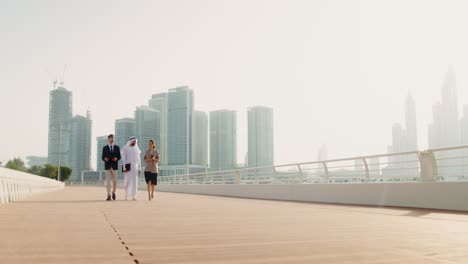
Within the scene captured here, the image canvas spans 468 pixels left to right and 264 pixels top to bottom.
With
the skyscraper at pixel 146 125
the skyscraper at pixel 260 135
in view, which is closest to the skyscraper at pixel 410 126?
the skyscraper at pixel 260 135

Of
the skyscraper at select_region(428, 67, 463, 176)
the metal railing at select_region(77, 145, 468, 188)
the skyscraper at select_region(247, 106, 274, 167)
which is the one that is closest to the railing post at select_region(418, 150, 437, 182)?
the metal railing at select_region(77, 145, 468, 188)

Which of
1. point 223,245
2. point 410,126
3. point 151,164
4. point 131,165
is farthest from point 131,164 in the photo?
point 410,126

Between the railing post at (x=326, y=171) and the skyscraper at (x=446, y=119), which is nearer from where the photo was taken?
the railing post at (x=326, y=171)

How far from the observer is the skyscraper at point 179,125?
5738 inches

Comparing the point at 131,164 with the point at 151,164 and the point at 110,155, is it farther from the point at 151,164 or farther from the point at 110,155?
the point at 110,155

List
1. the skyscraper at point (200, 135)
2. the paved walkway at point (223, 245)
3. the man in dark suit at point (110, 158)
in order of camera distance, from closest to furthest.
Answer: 1. the paved walkway at point (223, 245)
2. the man in dark suit at point (110, 158)
3. the skyscraper at point (200, 135)

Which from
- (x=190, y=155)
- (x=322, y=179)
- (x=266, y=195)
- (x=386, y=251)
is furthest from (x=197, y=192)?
(x=190, y=155)

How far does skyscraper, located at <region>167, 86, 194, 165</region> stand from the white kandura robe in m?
122

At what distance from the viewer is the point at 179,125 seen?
510 ft

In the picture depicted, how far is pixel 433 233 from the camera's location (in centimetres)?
541

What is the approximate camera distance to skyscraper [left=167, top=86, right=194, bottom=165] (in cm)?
14575

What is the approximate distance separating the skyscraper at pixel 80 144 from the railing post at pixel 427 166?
17268 cm

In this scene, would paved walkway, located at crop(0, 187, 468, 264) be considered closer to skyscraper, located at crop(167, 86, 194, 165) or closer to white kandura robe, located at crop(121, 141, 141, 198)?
white kandura robe, located at crop(121, 141, 141, 198)

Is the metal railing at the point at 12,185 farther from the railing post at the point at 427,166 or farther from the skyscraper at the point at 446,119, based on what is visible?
the skyscraper at the point at 446,119
